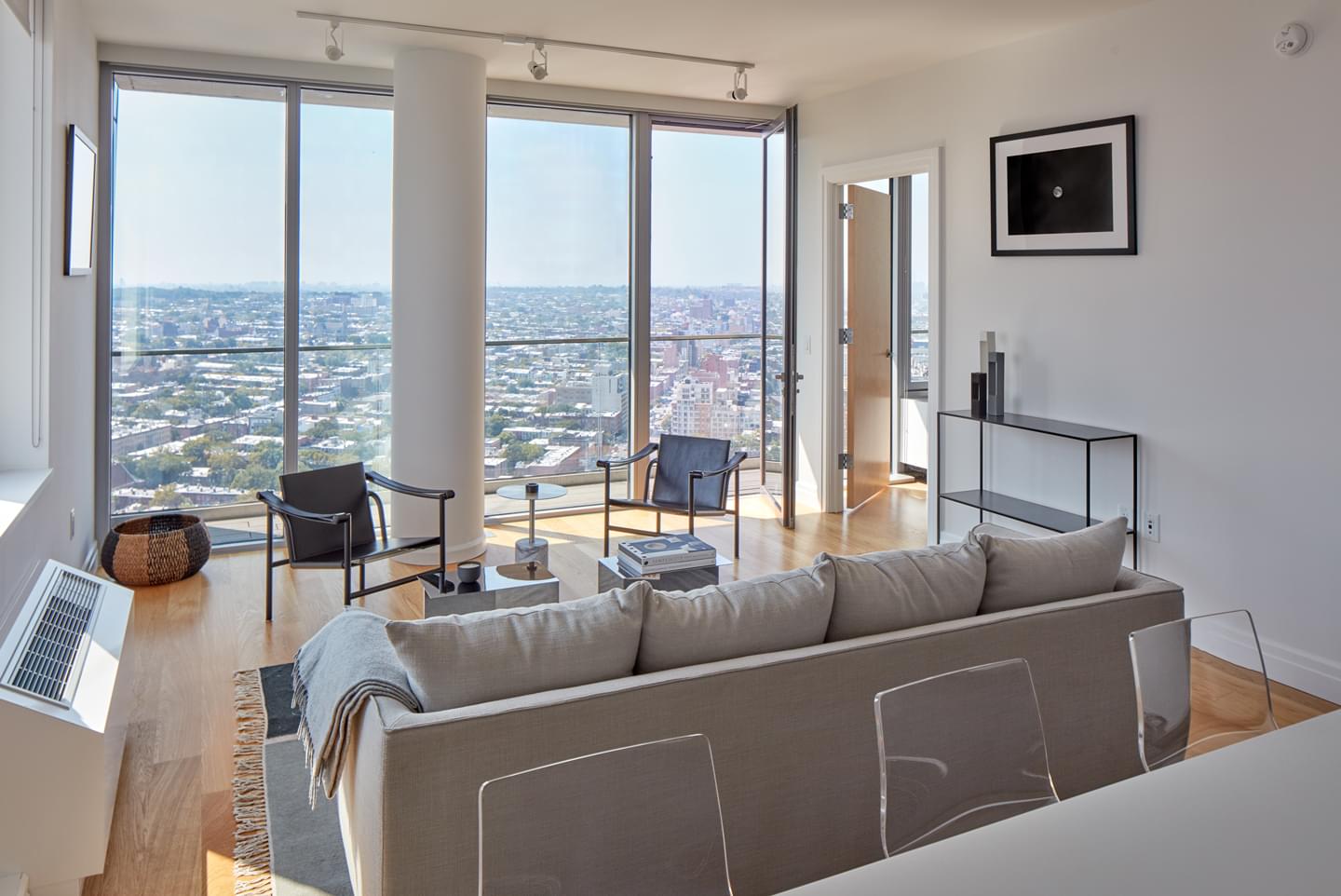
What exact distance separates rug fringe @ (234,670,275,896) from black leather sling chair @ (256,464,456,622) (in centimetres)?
61

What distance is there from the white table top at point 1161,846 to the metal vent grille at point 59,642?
193cm

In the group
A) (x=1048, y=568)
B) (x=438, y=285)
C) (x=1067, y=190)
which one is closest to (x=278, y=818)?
(x=1048, y=568)

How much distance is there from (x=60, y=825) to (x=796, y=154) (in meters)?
5.62

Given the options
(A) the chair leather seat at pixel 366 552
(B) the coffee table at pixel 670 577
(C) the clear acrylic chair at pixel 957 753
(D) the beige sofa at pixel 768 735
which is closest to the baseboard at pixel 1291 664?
(D) the beige sofa at pixel 768 735

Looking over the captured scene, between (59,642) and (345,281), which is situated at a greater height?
(345,281)

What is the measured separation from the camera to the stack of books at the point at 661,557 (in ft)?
13.6

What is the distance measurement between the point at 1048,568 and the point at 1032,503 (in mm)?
2538

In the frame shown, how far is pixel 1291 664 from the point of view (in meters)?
3.83

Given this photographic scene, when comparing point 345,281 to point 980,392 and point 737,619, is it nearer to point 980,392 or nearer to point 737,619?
point 980,392

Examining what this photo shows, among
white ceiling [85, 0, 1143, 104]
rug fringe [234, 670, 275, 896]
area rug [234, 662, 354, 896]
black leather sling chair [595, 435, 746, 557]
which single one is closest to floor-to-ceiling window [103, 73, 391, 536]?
white ceiling [85, 0, 1143, 104]

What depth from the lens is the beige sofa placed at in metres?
1.91

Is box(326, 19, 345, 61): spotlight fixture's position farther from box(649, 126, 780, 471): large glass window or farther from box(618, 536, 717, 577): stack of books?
box(618, 536, 717, 577): stack of books

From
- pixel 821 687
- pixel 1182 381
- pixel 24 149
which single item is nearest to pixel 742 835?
pixel 821 687

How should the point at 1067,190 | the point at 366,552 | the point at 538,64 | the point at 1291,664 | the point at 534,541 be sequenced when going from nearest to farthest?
the point at 1291,664
the point at 366,552
the point at 1067,190
the point at 534,541
the point at 538,64
